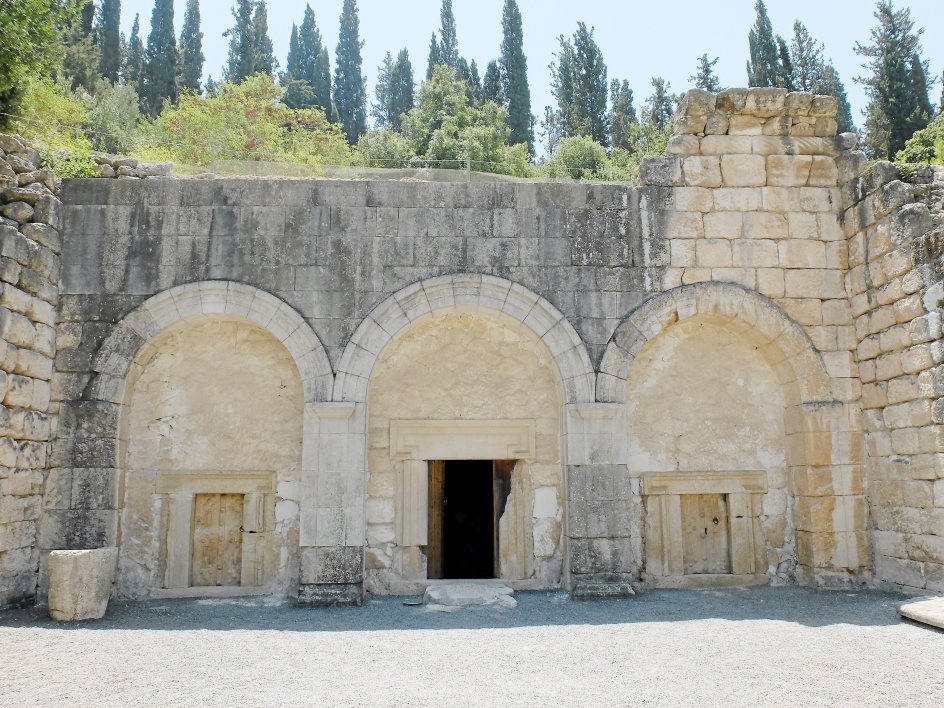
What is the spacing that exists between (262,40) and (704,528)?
4256 cm

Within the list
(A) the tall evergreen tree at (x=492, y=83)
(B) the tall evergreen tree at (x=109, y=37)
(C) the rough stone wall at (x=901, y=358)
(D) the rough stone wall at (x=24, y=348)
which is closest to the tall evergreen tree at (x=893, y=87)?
(A) the tall evergreen tree at (x=492, y=83)

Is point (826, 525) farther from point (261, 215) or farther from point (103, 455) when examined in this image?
point (103, 455)

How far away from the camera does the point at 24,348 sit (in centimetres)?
680

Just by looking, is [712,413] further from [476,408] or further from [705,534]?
[476,408]

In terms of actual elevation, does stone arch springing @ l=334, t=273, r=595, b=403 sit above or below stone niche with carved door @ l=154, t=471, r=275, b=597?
above

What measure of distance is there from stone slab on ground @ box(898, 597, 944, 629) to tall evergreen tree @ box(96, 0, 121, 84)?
122 feet

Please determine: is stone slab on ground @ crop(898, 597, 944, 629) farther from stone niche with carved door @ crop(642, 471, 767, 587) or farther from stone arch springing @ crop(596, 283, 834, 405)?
stone arch springing @ crop(596, 283, 834, 405)

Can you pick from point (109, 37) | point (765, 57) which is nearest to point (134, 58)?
point (109, 37)

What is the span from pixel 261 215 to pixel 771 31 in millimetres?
33093

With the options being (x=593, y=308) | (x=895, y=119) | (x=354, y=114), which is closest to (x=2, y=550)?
(x=593, y=308)

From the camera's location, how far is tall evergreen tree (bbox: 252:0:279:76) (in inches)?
1574

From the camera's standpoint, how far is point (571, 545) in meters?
7.15

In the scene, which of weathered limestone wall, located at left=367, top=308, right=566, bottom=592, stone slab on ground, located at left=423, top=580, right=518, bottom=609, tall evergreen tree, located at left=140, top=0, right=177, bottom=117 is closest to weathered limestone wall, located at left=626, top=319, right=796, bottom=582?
weathered limestone wall, located at left=367, top=308, right=566, bottom=592

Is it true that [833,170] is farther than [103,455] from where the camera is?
Yes
